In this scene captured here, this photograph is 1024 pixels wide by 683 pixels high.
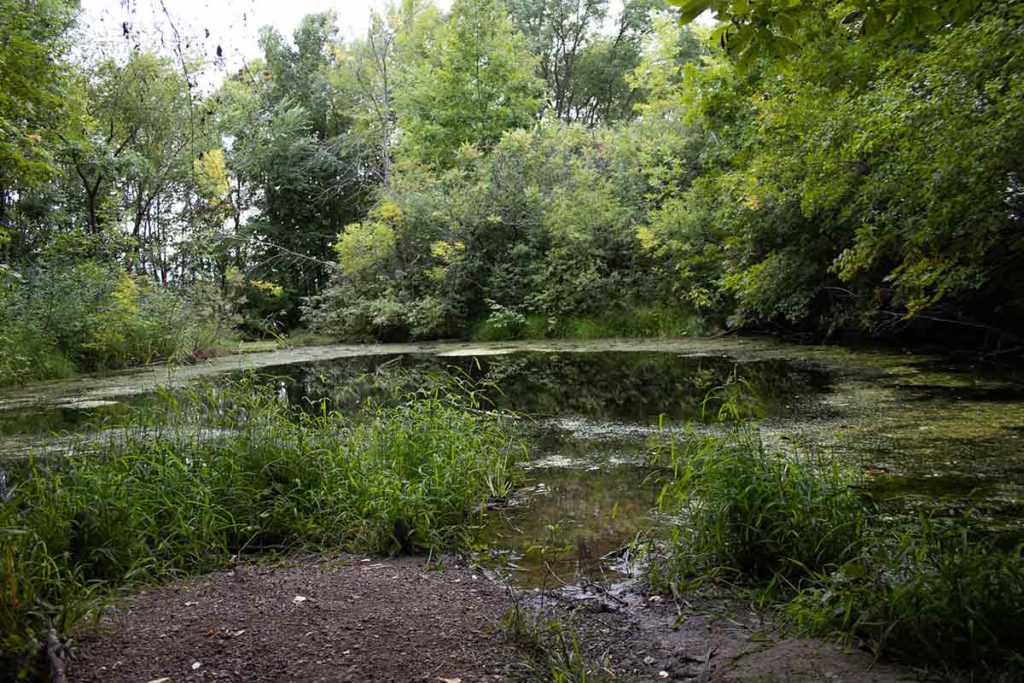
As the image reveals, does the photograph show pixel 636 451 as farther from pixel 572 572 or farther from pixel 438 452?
pixel 572 572

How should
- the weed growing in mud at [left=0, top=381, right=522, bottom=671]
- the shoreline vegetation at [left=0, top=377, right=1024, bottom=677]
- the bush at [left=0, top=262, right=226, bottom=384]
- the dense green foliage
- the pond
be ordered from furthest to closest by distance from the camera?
the bush at [left=0, top=262, right=226, bottom=384], the dense green foliage, the pond, the weed growing in mud at [left=0, top=381, right=522, bottom=671], the shoreline vegetation at [left=0, top=377, right=1024, bottom=677]

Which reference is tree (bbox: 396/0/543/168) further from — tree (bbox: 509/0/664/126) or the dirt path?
the dirt path

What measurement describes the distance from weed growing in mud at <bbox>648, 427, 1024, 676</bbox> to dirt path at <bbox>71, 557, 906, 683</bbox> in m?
0.13

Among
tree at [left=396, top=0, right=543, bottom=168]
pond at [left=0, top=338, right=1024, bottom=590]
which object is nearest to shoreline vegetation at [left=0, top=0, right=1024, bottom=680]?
tree at [left=396, top=0, right=543, bottom=168]

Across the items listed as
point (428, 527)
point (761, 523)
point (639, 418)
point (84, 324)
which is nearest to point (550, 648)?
point (761, 523)

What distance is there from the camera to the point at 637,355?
10102 millimetres

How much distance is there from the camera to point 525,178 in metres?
15.7

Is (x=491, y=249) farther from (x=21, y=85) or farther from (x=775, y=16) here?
(x=775, y=16)


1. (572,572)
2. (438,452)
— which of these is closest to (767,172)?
(438,452)

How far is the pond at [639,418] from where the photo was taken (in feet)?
9.59

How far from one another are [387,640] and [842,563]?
147cm

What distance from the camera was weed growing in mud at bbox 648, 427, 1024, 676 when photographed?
1.66 m

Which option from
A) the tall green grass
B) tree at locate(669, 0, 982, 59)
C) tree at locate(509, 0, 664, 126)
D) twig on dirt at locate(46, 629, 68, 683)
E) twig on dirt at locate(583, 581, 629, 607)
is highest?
tree at locate(509, 0, 664, 126)

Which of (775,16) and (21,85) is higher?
(21,85)
